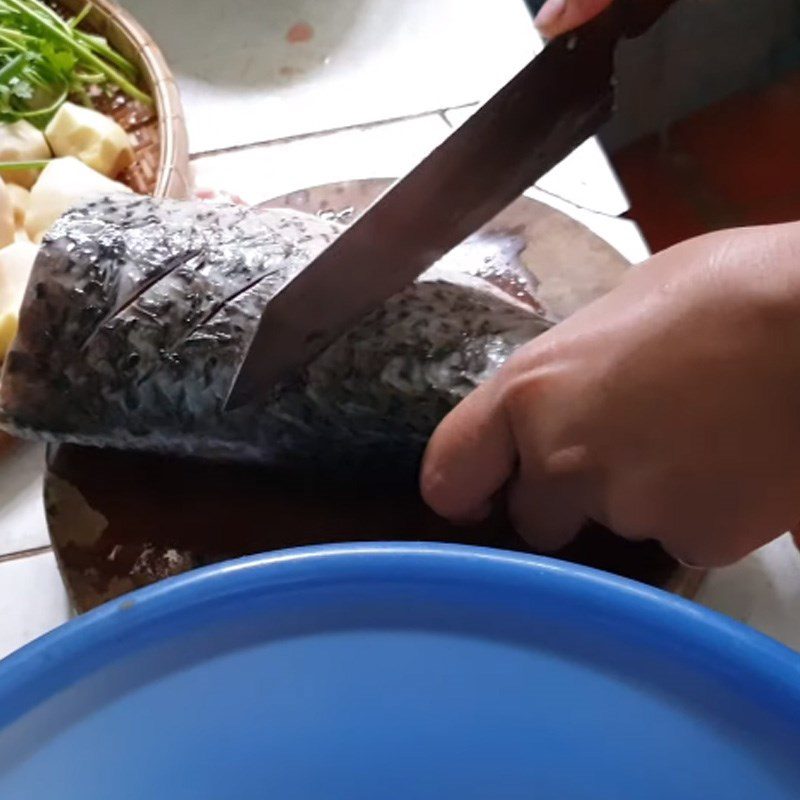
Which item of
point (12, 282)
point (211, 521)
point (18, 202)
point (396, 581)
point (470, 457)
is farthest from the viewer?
point (18, 202)

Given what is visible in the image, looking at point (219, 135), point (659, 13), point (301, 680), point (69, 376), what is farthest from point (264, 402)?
point (219, 135)

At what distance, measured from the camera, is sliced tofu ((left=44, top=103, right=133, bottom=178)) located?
1.27 meters

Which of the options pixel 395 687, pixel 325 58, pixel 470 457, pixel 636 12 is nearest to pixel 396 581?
pixel 395 687

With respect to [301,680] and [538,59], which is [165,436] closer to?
[301,680]

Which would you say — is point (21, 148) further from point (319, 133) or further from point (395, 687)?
point (395, 687)

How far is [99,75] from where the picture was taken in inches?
54.5

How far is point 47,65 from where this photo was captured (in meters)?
1.37

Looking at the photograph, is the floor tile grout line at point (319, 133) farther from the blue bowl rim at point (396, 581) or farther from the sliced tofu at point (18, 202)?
the blue bowl rim at point (396, 581)

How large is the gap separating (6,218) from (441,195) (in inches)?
22.3

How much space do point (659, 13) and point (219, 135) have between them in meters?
0.70

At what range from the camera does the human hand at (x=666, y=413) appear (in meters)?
0.69

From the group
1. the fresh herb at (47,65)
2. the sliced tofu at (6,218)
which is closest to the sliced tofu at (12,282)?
the sliced tofu at (6,218)

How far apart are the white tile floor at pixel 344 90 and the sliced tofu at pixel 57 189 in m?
0.19

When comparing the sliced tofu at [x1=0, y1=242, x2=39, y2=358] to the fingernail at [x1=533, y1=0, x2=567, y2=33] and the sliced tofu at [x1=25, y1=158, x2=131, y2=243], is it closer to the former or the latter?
the sliced tofu at [x1=25, y1=158, x2=131, y2=243]
